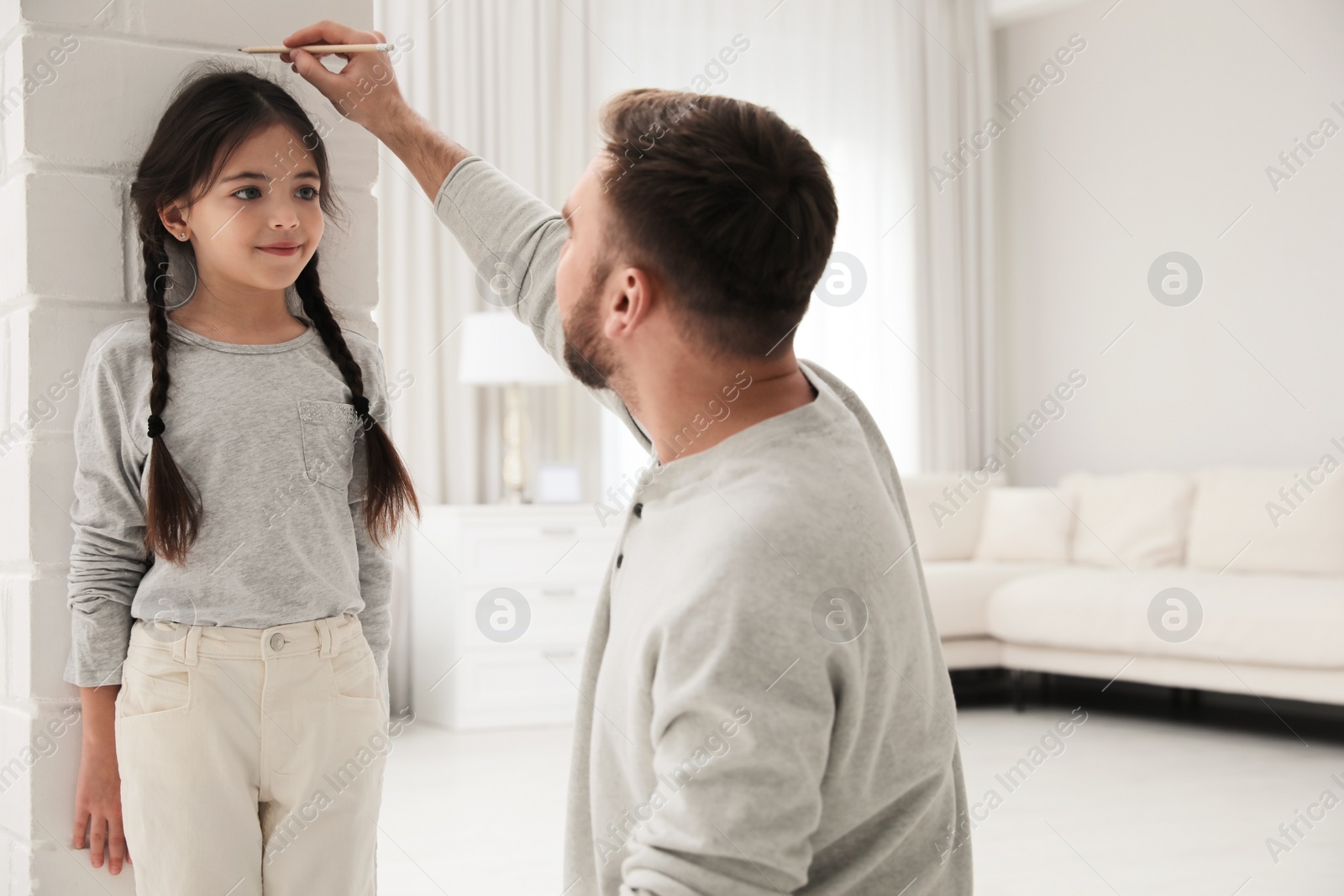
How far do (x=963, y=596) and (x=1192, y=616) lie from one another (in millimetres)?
910

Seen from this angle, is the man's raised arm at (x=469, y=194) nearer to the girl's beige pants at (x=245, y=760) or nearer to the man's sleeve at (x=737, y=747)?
the girl's beige pants at (x=245, y=760)

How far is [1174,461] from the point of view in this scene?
18.2ft

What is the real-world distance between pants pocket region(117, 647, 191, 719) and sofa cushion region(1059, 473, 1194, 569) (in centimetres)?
435

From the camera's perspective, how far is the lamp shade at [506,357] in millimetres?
4469

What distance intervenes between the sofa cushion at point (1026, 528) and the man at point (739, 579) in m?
4.38

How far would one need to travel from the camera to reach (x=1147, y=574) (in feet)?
14.8

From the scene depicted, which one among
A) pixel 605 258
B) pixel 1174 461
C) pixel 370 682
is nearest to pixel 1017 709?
pixel 1174 461

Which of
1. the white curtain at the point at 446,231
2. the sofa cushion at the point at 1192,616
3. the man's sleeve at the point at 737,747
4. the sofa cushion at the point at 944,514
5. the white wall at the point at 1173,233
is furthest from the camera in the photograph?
the sofa cushion at the point at 944,514

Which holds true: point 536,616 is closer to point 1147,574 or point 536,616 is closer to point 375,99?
point 1147,574

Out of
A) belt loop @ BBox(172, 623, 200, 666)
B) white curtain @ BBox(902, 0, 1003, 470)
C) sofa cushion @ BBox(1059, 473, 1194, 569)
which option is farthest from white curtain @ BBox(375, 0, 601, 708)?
belt loop @ BBox(172, 623, 200, 666)

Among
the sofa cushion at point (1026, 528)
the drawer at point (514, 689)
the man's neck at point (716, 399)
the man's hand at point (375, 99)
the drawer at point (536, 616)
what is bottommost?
the drawer at point (514, 689)

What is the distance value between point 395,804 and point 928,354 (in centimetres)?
384

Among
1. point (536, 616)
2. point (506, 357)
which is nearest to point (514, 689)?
point (536, 616)

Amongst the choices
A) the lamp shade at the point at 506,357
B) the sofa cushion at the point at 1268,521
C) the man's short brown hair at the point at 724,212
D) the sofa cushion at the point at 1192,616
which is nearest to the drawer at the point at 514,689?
the lamp shade at the point at 506,357
